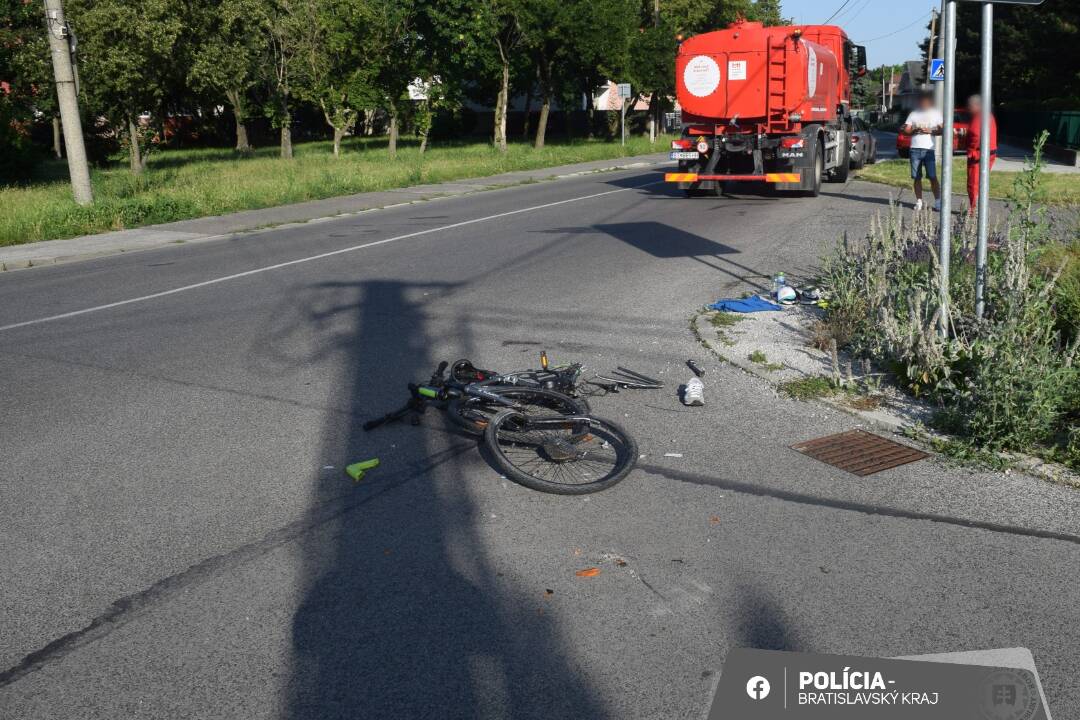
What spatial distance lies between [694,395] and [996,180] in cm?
1723

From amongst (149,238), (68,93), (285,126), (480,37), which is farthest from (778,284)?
(285,126)

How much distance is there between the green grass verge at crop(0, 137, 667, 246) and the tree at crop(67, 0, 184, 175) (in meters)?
2.88

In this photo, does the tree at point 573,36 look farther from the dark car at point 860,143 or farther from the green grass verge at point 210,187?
the dark car at point 860,143

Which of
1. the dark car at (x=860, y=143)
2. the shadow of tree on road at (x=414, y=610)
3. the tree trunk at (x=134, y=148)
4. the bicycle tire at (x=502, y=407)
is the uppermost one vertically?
the tree trunk at (x=134, y=148)

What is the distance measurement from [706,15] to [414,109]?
3199 cm

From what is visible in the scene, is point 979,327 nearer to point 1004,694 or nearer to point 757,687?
point 1004,694

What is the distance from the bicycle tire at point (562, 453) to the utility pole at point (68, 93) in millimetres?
16767

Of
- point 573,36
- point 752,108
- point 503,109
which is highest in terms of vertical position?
point 573,36

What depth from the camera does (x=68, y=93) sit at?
63.2 feet

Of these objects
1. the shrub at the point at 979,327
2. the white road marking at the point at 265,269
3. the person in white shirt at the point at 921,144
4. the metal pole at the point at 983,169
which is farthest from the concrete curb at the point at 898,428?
the person in white shirt at the point at 921,144

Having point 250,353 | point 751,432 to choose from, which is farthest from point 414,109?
point 751,432

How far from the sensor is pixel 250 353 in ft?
27.2

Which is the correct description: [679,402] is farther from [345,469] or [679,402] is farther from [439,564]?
[439,564]

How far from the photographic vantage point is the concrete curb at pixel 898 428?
5160mm
